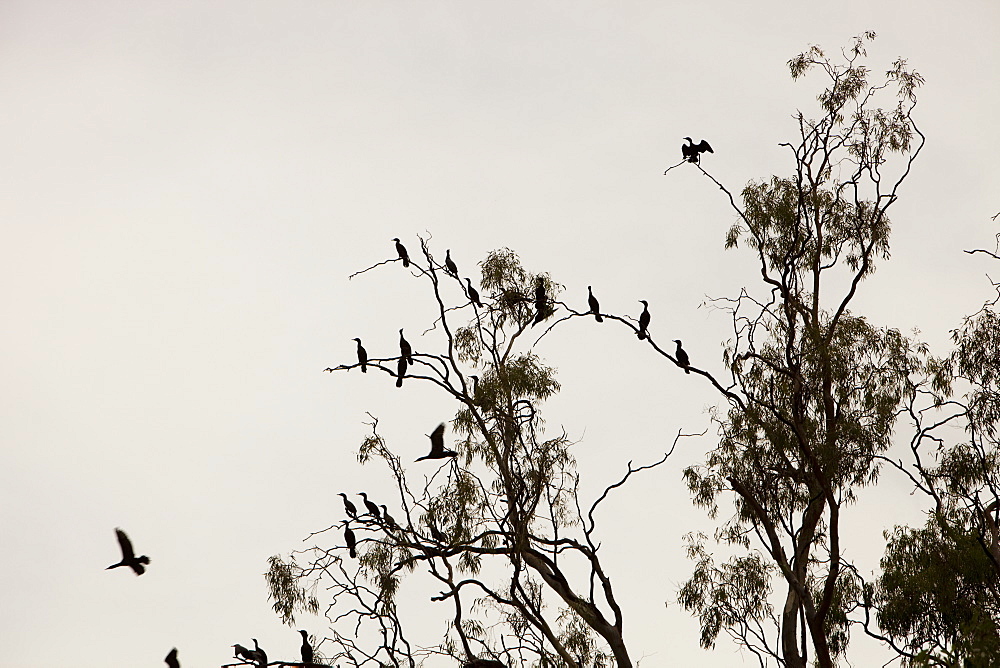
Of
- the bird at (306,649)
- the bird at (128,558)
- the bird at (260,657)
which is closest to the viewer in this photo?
the bird at (128,558)

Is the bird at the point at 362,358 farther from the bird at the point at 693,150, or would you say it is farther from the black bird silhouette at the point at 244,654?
the bird at the point at 693,150

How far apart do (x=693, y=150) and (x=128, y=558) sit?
6.72 m

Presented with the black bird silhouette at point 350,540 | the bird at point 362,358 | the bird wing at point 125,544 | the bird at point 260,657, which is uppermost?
the bird at point 362,358

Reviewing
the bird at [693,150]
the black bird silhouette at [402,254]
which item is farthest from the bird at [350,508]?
the bird at [693,150]

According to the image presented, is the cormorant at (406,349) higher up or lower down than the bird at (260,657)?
higher up

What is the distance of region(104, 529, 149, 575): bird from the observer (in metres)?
9.38

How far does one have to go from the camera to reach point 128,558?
9.53 m

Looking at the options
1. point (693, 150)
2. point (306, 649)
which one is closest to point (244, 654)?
point (306, 649)

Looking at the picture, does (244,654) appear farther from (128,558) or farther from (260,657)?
(128,558)

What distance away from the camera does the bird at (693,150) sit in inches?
462

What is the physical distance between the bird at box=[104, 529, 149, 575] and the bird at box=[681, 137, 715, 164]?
257 inches

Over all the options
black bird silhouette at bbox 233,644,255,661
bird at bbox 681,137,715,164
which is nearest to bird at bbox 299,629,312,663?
black bird silhouette at bbox 233,644,255,661

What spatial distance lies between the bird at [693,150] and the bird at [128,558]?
21.4 feet

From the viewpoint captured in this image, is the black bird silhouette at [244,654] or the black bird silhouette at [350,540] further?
the black bird silhouette at [350,540]
